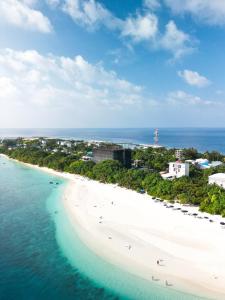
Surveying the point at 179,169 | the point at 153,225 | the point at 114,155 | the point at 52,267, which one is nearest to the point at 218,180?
the point at 179,169

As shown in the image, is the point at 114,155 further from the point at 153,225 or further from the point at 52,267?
the point at 52,267

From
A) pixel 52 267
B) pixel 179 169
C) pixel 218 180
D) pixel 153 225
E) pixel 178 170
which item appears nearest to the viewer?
pixel 52 267

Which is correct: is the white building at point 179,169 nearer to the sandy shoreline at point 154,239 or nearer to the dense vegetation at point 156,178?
the dense vegetation at point 156,178

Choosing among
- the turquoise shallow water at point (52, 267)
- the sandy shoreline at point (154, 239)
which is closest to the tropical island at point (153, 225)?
the sandy shoreline at point (154, 239)

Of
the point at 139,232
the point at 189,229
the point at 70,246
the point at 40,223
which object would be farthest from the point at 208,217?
the point at 40,223

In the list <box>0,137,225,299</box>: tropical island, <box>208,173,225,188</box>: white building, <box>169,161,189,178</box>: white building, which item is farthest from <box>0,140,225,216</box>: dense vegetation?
<box>169,161,189,178</box>: white building

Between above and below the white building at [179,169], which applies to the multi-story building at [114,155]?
above

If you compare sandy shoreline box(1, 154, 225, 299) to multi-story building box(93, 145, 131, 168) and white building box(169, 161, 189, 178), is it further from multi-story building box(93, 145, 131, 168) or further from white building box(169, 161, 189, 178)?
multi-story building box(93, 145, 131, 168)

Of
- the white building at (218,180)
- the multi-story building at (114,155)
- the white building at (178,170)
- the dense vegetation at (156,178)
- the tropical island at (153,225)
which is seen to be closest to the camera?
the tropical island at (153,225)
